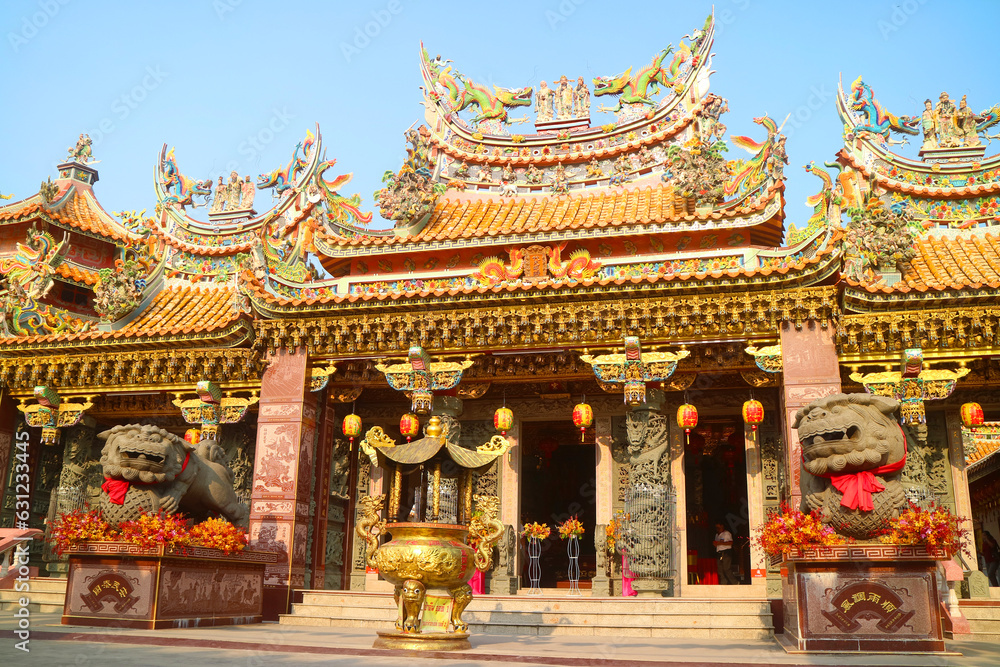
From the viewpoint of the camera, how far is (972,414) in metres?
10.4

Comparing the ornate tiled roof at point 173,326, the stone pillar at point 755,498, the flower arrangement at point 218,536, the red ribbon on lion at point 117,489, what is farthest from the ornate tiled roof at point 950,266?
the red ribbon on lion at point 117,489

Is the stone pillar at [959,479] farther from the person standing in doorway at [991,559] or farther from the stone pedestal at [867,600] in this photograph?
the stone pedestal at [867,600]

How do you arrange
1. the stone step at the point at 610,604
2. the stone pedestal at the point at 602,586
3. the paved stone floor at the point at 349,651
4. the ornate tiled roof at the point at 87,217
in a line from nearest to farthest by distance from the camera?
the paved stone floor at the point at 349,651
the stone step at the point at 610,604
the stone pedestal at the point at 602,586
the ornate tiled roof at the point at 87,217

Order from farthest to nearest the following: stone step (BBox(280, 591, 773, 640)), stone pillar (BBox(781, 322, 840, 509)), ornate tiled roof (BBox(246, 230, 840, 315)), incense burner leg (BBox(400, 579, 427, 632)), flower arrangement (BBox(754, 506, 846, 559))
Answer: ornate tiled roof (BBox(246, 230, 840, 315)) → stone pillar (BBox(781, 322, 840, 509)) → stone step (BBox(280, 591, 773, 640)) → flower arrangement (BBox(754, 506, 846, 559)) → incense burner leg (BBox(400, 579, 427, 632))

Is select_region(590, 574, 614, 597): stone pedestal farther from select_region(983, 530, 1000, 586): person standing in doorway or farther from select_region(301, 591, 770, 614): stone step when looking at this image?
select_region(983, 530, 1000, 586): person standing in doorway

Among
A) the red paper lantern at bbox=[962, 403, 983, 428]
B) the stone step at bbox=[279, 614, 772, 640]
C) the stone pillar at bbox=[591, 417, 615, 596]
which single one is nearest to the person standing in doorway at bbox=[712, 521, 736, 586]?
the stone pillar at bbox=[591, 417, 615, 596]

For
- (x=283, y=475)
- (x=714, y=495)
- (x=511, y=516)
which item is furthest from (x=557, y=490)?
(x=283, y=475)

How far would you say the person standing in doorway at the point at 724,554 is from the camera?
550 inches

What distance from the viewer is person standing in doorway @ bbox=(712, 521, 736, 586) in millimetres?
13961

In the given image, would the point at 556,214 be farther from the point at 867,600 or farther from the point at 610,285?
the point at 867,600

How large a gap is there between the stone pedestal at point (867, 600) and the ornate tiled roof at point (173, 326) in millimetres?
8275

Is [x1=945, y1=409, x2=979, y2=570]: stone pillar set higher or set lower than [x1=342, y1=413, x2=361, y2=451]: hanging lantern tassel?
lower

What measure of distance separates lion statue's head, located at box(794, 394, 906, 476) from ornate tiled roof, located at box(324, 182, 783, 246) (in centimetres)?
402

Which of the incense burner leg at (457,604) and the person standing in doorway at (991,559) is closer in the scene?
the incense burner leg at (457,604)
